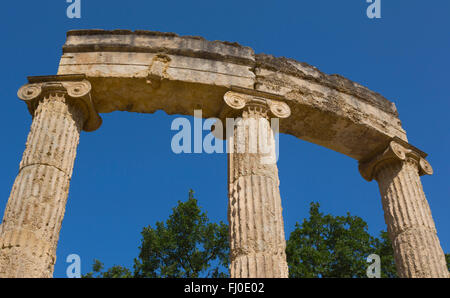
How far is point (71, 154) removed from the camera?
39.2 ft

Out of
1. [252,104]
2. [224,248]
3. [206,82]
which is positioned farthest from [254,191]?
[224,248]

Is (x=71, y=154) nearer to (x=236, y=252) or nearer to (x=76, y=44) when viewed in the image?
(x=76, y=44)

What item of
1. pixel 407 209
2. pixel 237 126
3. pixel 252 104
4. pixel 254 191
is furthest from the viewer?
pixel 407 209

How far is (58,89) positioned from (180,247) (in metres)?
15.2

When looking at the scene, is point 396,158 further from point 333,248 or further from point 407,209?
point 333,248

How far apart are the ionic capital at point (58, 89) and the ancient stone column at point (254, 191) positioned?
11.7 ft

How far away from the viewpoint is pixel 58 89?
41.7ft

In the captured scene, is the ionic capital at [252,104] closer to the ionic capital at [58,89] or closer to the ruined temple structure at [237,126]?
the ruined temple structure at [237,126]

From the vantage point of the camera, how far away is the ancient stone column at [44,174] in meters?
9.93

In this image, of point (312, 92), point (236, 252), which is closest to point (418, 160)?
point (312, 92)

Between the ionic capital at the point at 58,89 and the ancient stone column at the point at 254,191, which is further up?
the ionic capital at the point at 58,89
